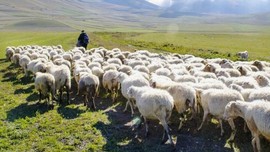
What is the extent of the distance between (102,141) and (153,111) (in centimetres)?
245

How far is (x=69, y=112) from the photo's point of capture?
53.1ft

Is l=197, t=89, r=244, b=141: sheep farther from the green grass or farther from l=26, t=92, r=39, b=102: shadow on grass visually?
the green grass

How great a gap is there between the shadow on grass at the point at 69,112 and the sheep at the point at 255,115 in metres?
7.51

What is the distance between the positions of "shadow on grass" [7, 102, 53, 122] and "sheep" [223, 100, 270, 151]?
9435 mm

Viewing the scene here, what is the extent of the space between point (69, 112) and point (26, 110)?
Answer: 2365 millimetres

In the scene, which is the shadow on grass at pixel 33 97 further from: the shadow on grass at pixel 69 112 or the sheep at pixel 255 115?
the sheep at pixel 255 115

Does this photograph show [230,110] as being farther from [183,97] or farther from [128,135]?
[128,135]

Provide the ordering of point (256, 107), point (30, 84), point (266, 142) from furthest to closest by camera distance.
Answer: point (30, 84), point (266, 142), point (256, 107)

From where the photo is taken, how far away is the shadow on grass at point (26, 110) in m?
15.6

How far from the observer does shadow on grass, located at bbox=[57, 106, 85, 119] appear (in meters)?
15.6

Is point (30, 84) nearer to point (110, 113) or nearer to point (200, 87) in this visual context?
point (110, 113)

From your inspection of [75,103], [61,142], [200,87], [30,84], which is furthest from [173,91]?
[30,84]

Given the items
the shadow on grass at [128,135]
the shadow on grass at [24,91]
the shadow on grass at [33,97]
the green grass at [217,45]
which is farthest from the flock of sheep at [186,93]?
the green grass at [217,45]

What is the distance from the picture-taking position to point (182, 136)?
12.8 metres
